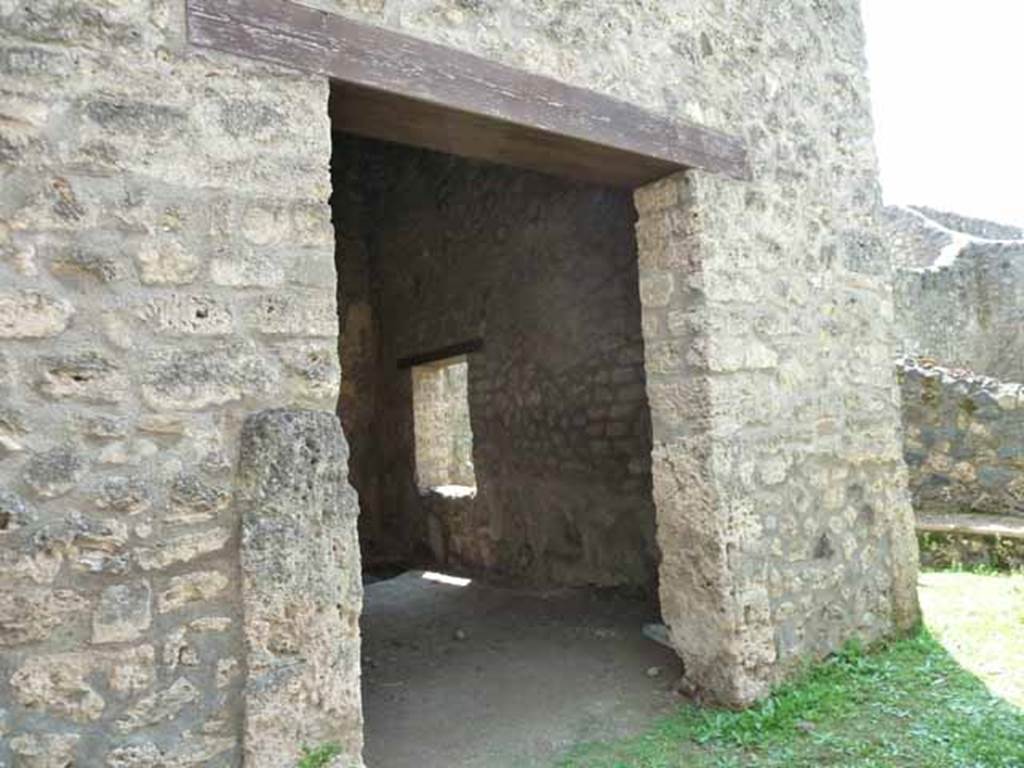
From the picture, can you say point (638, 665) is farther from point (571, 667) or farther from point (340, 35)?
point (340, 35)

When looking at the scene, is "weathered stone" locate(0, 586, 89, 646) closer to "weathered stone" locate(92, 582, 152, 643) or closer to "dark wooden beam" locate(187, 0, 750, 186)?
"weathered stone" locate(92, 582, 152, 643)

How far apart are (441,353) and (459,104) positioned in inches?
179

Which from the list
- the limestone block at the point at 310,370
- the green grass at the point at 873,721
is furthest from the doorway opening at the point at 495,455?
the limestone block at the point at 310,370

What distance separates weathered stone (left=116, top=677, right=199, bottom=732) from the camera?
1.90m

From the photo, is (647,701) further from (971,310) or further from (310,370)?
(971,310)

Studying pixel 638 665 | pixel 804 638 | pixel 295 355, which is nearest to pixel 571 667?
pixel 638 665

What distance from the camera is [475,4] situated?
8.76 feet

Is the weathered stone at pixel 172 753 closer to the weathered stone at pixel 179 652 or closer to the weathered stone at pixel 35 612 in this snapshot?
the weathered stone at pixel 179 652

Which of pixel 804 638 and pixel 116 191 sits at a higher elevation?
pixel 116 191

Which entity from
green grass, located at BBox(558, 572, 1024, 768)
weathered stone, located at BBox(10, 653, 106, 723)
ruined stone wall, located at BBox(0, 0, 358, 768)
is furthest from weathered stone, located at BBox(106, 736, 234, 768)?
green grass, located at BBox(558, 572, 1024, 768)

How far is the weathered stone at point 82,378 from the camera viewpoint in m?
1.87

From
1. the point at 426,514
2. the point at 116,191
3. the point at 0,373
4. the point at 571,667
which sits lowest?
the point at 571,667

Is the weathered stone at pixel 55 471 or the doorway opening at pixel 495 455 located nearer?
the weathered stone at pixel 55 471

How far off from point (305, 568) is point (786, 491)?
7.52 ft
